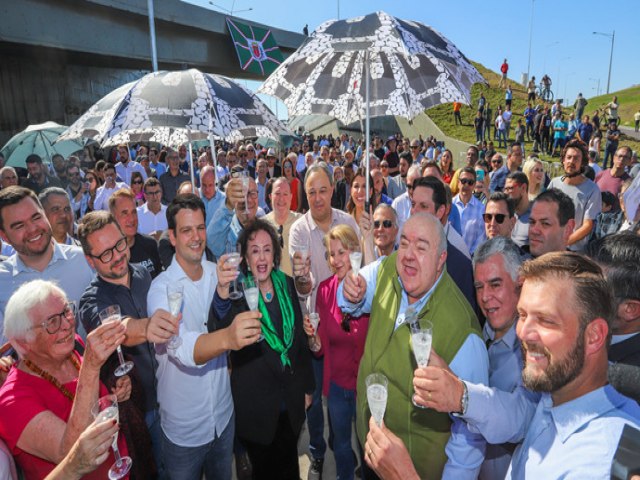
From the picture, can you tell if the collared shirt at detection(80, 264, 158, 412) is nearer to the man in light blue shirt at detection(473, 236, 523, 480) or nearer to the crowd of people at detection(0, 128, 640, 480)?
the crowd of people at detection(0, 128, 640, 480)

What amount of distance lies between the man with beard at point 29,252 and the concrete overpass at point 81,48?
18.1m

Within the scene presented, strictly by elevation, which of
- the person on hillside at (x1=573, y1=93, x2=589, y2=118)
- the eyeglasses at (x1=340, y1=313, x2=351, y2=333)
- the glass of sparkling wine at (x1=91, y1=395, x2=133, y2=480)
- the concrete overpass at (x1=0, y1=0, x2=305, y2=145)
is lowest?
the eyeglasses at (x1=340, y1=313, x2=351, y2=333)

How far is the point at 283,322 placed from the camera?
3008 millimetres

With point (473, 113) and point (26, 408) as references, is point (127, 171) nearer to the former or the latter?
point (26, 408)

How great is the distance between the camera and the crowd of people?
163cm

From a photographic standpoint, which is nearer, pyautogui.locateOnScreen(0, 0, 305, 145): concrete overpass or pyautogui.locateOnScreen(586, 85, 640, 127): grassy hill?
pyautogui.locateOnScreen(0, 0, 305, 145): concrete overpass

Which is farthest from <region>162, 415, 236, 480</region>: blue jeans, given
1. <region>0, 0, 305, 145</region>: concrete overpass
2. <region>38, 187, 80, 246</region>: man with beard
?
<region>0, 0, 305, 145</region>: concrete overpass

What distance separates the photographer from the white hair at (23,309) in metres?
2.13

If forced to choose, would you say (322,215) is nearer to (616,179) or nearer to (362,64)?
(362,64)

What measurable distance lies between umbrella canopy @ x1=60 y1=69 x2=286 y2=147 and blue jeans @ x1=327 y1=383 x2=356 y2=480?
9.08ft

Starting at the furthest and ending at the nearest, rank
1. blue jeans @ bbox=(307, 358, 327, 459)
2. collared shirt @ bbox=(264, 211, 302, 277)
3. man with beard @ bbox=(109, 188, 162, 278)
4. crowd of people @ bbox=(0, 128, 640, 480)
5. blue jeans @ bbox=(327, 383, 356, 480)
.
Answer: collared shirt @ bbox=(264, 211, 302, 277)
man with beard @ bbox=(109, 188, 162, 278)
blue jeans @ bbox=(307, 358, 327, 459)
blue jeans @ bbox=(327, 383, 356, 480)
crowd of people @ bbox=(0, 128, 640, 480)

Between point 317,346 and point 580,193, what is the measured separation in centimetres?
416

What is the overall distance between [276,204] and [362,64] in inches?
77.1

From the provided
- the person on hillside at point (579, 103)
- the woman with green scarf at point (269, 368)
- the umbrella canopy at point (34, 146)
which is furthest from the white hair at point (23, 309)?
the person on hillside at point (579, 103)
